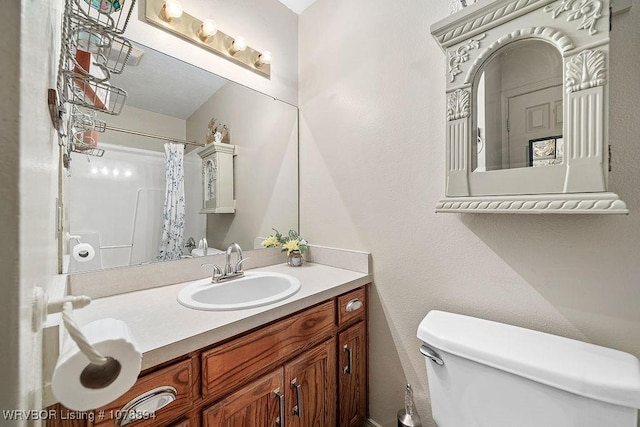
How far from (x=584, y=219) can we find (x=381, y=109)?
35.7 inches

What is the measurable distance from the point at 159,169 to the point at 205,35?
726mm

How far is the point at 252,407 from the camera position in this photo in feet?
2.91

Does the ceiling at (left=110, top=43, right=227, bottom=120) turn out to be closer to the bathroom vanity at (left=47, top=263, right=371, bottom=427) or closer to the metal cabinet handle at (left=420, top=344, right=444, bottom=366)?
the bathroom vanity at (left=47, top=263, right=371, bottom=427)

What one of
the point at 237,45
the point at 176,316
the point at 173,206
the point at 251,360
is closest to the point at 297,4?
the point at 237,45

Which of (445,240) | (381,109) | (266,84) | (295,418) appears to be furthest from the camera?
(266,84)

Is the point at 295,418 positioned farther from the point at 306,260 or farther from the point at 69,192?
the point at 69,192

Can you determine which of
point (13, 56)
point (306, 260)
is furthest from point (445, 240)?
point (13, 56)

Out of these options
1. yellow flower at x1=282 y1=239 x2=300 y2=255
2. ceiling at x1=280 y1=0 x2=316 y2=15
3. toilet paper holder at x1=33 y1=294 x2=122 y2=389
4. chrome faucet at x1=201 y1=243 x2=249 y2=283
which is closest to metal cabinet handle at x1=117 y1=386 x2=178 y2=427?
toilet paper holder at x1=33 y1=294 x2=122 y2=389

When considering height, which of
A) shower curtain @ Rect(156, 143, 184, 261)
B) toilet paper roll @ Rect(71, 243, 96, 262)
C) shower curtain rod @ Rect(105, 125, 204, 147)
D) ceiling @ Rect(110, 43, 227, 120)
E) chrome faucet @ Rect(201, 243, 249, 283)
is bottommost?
chrome faucet @ Rect(201, 243, 249, 283)

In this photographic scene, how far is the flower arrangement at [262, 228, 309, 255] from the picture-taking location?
61.8 inches

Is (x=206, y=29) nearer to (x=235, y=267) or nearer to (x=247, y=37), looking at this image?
(x=247, y=37)

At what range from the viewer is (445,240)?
3.71ft

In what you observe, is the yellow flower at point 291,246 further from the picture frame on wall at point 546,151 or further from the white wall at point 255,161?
the picture frame on wall at point 546,151

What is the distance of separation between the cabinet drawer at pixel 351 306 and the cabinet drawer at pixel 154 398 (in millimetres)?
656
